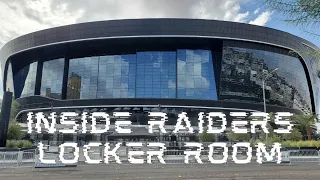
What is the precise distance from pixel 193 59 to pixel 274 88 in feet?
72.1

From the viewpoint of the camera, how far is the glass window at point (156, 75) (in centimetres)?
6656

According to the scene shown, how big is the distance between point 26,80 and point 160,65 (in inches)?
1555

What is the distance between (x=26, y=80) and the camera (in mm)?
79062

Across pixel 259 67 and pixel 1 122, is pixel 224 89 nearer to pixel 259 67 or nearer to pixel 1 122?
pixel 259 67

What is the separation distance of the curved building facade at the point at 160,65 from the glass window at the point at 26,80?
147 cm

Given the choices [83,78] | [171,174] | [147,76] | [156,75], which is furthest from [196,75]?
[171,174]

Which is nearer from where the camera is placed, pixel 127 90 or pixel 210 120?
pixel 210 120

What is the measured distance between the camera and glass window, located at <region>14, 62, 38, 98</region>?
76.6 m

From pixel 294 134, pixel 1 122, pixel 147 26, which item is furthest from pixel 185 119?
pixel 147 26

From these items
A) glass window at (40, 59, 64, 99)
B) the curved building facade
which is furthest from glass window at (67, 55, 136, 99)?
glass window at (40, 59, 64, 99)

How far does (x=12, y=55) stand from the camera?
2980 inches

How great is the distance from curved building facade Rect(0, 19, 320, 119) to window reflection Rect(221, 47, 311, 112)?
0.80 feet

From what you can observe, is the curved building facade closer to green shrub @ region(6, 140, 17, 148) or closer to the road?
green shrub @ region(6, 140, 17, 148)

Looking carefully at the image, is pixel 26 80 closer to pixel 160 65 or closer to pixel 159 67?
pixel 159 67
